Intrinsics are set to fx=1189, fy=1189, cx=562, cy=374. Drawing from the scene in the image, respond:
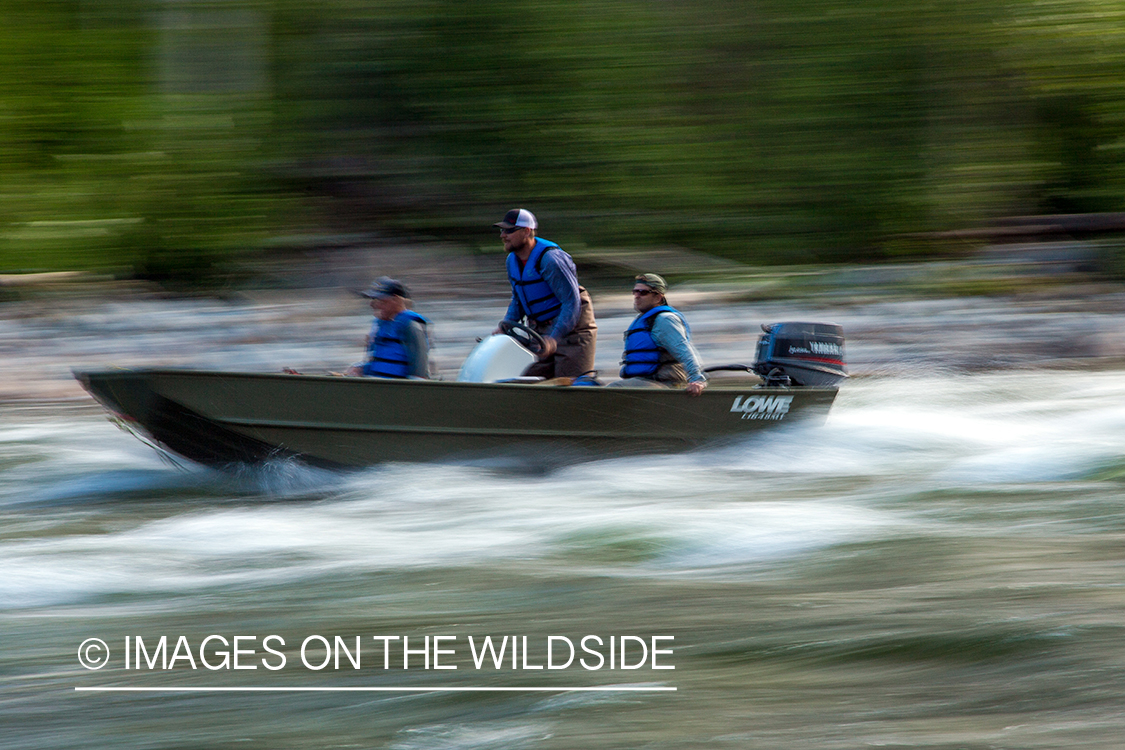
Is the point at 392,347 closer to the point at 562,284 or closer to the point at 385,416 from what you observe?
the point at 385,416

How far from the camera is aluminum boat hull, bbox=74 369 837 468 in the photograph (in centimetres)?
616

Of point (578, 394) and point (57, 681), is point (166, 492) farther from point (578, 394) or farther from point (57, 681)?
point (57, 681)

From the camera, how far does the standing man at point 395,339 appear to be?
6363mm

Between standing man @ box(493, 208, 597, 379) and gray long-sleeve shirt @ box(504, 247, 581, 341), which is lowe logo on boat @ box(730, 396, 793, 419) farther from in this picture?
gray long-sleeve shirt @ box(504, 247, 581, 341)

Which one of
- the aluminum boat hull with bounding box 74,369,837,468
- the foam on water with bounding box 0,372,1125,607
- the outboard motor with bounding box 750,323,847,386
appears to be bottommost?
the foam on water with bounding box 0,372,1125,607

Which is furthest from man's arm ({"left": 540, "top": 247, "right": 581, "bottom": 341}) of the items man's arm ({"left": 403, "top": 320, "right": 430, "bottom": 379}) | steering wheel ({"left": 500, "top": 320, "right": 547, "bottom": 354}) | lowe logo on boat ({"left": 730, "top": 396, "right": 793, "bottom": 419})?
lowe logo on boat ({"left": 730, "top": 396, "right": 793, "bottom": 419})

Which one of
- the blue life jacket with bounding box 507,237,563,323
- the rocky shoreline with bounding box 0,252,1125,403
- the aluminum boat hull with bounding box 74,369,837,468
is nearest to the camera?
the aluminum boat hull with bounding box 74,369,837,468

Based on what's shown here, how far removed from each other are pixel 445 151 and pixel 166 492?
9.82m

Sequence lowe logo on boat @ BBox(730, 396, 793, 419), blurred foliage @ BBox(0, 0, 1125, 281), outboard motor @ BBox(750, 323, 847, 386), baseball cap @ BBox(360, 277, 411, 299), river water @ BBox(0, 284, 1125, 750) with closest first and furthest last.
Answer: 1. river water @ BBox(0, 284, 1125, 750)
2. baseball cap @ BBox(360, 277, 411, 299)
3. lowe logo on boat @ BBox(730, 396, 793, 419)
4. outboard motor @ BBox(750, 323, 847, 386)
5. blurred foliage @ BBox(0, 0, 1125, 281)

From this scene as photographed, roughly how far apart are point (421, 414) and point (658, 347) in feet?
4.65

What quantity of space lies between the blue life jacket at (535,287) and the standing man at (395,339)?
0.75 m

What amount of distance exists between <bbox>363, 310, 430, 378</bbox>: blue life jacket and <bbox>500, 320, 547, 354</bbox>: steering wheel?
1.95 ft

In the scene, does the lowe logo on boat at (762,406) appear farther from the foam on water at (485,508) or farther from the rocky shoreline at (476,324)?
the rocky shoreline at (476,324)

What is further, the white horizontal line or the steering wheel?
the steering wheel
